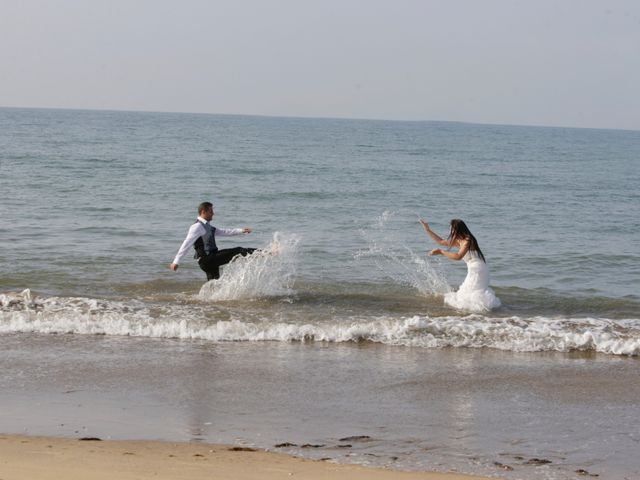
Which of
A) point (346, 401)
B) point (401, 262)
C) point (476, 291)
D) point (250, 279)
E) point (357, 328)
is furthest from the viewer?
point (401, 262)

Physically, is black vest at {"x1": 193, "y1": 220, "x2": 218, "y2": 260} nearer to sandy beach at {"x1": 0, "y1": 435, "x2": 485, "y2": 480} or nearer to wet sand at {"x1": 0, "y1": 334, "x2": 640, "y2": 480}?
wet sand at {"x1": 0, "y1": 334, "x2": 640, "y2": 480}

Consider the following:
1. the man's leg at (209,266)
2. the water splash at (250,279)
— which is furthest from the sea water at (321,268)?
the man's leg at (209,266)

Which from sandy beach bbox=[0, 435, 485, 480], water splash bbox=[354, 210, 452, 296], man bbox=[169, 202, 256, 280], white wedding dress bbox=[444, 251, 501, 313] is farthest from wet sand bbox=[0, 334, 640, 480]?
water splash bbox=[354, 210, 452, 296]

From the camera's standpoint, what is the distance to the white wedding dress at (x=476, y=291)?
12.9m

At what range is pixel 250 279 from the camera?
1335 centimetres

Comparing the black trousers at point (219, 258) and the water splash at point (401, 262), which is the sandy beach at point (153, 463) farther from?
the water splash at point (401, 262)

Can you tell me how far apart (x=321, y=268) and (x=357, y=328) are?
484 centimetres

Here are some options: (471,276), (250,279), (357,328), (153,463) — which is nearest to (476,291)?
(471,276)

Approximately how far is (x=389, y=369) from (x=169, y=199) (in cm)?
1732

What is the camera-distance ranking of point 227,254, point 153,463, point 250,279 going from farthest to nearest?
point 250,279, point 227,254, point 153,463

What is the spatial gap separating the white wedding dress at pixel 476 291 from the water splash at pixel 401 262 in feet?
4.05

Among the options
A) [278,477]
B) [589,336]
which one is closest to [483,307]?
[589,336]

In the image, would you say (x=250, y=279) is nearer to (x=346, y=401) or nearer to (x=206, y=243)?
(x=206, y=243)

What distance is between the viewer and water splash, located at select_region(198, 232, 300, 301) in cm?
1322
